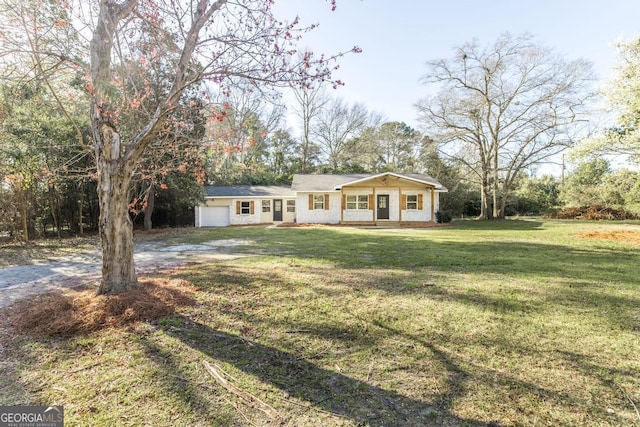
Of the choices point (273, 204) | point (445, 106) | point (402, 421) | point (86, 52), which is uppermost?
point (445, 106)

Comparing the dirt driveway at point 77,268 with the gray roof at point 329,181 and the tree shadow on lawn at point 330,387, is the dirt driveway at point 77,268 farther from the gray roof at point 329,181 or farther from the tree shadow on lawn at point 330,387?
the gray roof at point 329,181

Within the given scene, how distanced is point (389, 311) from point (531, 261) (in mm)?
5012

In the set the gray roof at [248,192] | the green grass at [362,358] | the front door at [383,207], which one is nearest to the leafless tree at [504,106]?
the front door at [383,207]

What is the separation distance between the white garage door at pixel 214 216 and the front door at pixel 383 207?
10665mm

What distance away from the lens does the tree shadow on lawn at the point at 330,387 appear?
6.36 ft

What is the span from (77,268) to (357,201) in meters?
16.0

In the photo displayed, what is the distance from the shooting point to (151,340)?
9.71 ft

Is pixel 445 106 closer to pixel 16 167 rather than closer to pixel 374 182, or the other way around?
pixel 374 182

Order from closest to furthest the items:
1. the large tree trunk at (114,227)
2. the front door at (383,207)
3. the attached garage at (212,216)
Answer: the large tree trunk at (114,227) → the front door at (383,207) → the attached garage at (212,216)

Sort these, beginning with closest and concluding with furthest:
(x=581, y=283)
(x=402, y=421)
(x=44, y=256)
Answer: (x=402, y=421) → (x=581, y=283) → (x=44, y=256)

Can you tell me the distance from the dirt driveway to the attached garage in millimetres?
11849

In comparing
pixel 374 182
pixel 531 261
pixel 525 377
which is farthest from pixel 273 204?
pixel 525 377

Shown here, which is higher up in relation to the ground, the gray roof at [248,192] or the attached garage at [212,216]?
the gray roof at [248,192]

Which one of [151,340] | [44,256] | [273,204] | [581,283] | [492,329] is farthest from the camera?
[273,204]
